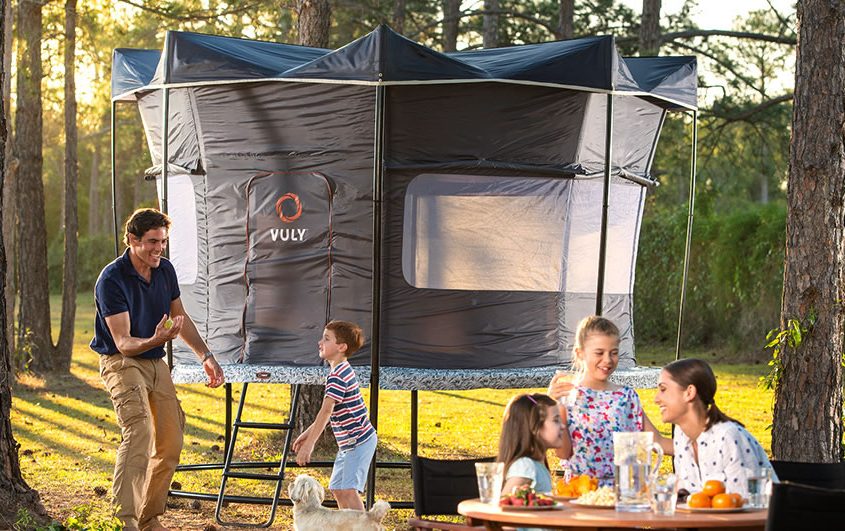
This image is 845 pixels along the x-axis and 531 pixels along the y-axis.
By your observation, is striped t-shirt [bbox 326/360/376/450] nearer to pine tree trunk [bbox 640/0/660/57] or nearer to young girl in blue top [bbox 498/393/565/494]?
young girl in blue top [bbox 498/393/565/494]

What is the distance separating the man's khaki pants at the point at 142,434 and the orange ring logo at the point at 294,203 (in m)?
2.24

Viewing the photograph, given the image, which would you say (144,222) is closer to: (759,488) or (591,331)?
(591,331)

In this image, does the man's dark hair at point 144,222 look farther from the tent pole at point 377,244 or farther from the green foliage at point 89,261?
the green foliage at point 89,261

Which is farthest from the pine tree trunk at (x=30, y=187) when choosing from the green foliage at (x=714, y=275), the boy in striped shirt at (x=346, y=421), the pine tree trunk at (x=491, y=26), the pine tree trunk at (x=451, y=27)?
the green foliage at (x=714, y=275)

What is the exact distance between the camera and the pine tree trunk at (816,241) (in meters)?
8.19

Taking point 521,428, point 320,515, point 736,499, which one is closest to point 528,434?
point 521,428

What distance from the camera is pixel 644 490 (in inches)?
189

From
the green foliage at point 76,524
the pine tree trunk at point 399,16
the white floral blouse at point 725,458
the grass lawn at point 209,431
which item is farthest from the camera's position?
the pine tree trunk at point 399,16

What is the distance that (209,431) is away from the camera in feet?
47.6

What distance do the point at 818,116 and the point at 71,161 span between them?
46.2ft

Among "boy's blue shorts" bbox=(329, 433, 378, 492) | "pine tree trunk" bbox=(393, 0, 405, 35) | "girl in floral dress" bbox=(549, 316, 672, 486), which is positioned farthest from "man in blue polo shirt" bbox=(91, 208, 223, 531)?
"pine tree trunk" bbox=(393, 0, 405, 35)

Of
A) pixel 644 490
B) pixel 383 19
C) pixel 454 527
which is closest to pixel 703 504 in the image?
pixel 644 490

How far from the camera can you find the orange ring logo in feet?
32.1

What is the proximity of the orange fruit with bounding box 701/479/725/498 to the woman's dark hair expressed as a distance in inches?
18.6
